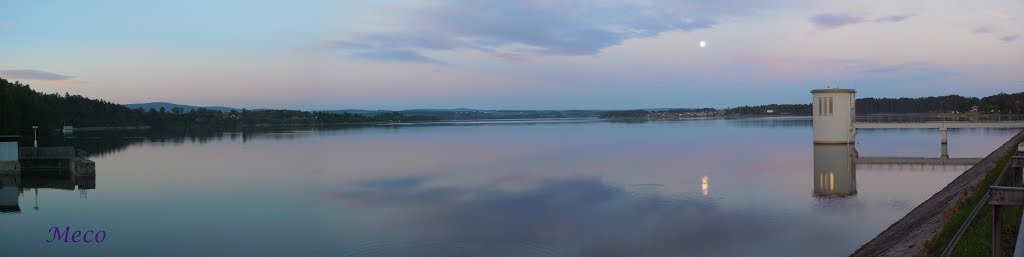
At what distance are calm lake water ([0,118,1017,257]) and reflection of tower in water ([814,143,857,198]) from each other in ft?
0.43

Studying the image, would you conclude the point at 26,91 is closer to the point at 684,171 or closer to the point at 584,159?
the point at 584,159

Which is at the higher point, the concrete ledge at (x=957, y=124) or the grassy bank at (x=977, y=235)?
the concrete ledge at (x=957, y=124)

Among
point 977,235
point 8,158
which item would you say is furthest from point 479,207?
point 8,158

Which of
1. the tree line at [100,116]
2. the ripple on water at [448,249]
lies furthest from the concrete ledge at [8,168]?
the ripple on water at [448,249]

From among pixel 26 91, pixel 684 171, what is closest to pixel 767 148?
pixel 684 171

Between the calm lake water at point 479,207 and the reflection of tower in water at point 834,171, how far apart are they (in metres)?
0.13

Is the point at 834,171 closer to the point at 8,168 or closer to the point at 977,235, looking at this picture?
the point at 977,235

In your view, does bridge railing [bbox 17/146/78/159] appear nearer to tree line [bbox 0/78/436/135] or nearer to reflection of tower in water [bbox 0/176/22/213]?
reflection of tower in water [bbox 0/176/22/213]

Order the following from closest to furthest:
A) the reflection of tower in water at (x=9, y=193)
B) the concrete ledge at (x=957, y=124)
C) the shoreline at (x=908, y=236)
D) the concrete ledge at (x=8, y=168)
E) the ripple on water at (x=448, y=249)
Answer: the shoreline at (x=908, y=236) < the ripple on water at (x=448, y=249) < the reflection of tower in water at (x=9, y=193) < the concrete ledge at (x=8, y=168) < the concrete ledge at (x=957, y=124)

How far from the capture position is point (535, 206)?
18.9m

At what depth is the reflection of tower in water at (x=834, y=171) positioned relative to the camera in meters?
22.3

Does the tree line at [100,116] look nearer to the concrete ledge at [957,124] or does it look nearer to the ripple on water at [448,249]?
the ripple on water at [448,249]

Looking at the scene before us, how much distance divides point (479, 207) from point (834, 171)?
683 inches

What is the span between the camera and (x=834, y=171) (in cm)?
2878
